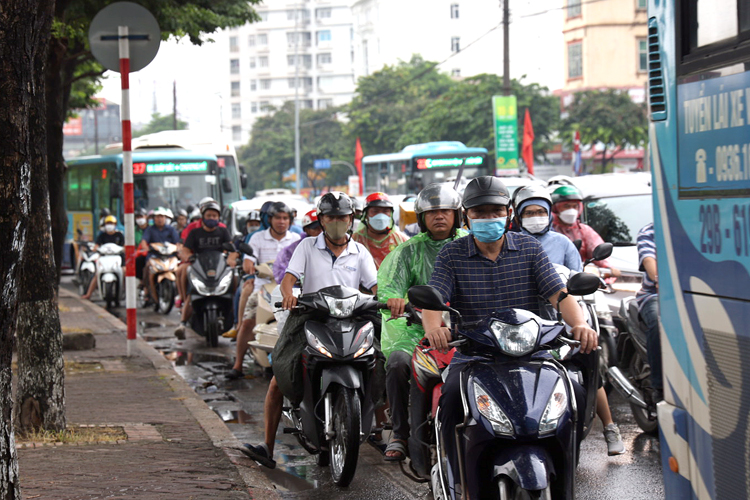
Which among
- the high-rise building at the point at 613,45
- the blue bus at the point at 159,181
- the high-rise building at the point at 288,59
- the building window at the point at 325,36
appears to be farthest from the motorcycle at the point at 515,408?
the building window at the point at 325,36

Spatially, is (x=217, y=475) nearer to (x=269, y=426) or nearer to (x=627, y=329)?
(x=269, y=426)

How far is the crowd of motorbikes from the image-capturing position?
154 inches

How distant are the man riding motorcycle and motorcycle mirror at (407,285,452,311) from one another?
1.40 metres

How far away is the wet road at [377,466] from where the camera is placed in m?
5.95

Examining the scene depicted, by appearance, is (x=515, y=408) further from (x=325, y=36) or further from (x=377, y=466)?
(x=325, y=36)

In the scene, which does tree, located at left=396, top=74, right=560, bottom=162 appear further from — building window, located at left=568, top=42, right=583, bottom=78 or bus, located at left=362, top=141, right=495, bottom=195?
building window, located at left=568, top=42, right=583, bottom=78

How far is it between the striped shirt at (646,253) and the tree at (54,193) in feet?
12.7

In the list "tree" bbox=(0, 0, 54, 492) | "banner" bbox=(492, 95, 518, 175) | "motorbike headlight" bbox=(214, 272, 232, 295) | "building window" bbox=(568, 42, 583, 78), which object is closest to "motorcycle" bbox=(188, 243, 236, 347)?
"motorbike headlight" bbox=(214, 272, 232, 295)

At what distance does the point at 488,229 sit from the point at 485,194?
17 cm

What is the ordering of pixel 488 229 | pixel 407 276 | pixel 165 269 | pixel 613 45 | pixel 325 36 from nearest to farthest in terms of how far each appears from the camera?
1. pixel 488 229
2. pixel 407 276
3. pixel 165 269
4. pixel 613 45
5. pixel 325 36

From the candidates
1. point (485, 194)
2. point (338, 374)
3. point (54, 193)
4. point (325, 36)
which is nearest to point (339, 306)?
point (338, 374)

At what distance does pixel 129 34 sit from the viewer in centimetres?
966

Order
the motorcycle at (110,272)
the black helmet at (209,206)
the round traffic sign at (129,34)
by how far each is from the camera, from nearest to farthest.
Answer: the round traffic sign at (129,34)
the black helmet at (209,206)
the motorcycle at (110,272)

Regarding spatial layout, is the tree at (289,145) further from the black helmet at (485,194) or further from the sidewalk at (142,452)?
the black helmet at (485,194)
